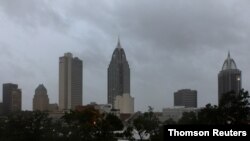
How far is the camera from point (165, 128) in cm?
993

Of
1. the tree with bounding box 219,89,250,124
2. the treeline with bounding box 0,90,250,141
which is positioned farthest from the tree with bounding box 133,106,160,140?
the tree with bounding box 219,89,250,124

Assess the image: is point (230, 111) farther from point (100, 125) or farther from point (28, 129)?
point (28, 129)

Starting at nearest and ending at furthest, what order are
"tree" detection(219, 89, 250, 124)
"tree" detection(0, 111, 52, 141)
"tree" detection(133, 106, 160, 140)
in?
"tree" detection(219, 89, 250, 124), "tree" detection(0, 111, 52, 141), "tree" detection(133, 106, 160, 140)

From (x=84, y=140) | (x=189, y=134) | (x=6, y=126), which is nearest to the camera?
(x=189, y=134)

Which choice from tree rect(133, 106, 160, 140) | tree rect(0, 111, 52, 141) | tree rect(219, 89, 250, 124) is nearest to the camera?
tree rect(219, 89, 250, 124)

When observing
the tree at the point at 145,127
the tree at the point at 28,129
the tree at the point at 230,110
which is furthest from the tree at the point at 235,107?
the tree at the point at 28,129

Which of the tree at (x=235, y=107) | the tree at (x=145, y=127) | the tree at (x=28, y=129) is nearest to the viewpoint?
the tree at (x=235, y=107)

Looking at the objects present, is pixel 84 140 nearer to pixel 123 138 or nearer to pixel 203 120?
pixel 123 138

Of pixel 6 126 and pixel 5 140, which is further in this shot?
pixel 6 126

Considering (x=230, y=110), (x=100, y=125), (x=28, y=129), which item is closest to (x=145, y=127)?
(x=100, y=125)

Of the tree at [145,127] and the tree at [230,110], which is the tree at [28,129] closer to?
the tree at [145,127]

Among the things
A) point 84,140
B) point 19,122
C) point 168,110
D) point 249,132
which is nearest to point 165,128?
point 249,132

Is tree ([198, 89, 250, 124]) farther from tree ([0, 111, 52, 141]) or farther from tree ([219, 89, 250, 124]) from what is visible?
tree ([0, 111, 52, 141])

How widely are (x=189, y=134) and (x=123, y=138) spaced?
3832 cm
